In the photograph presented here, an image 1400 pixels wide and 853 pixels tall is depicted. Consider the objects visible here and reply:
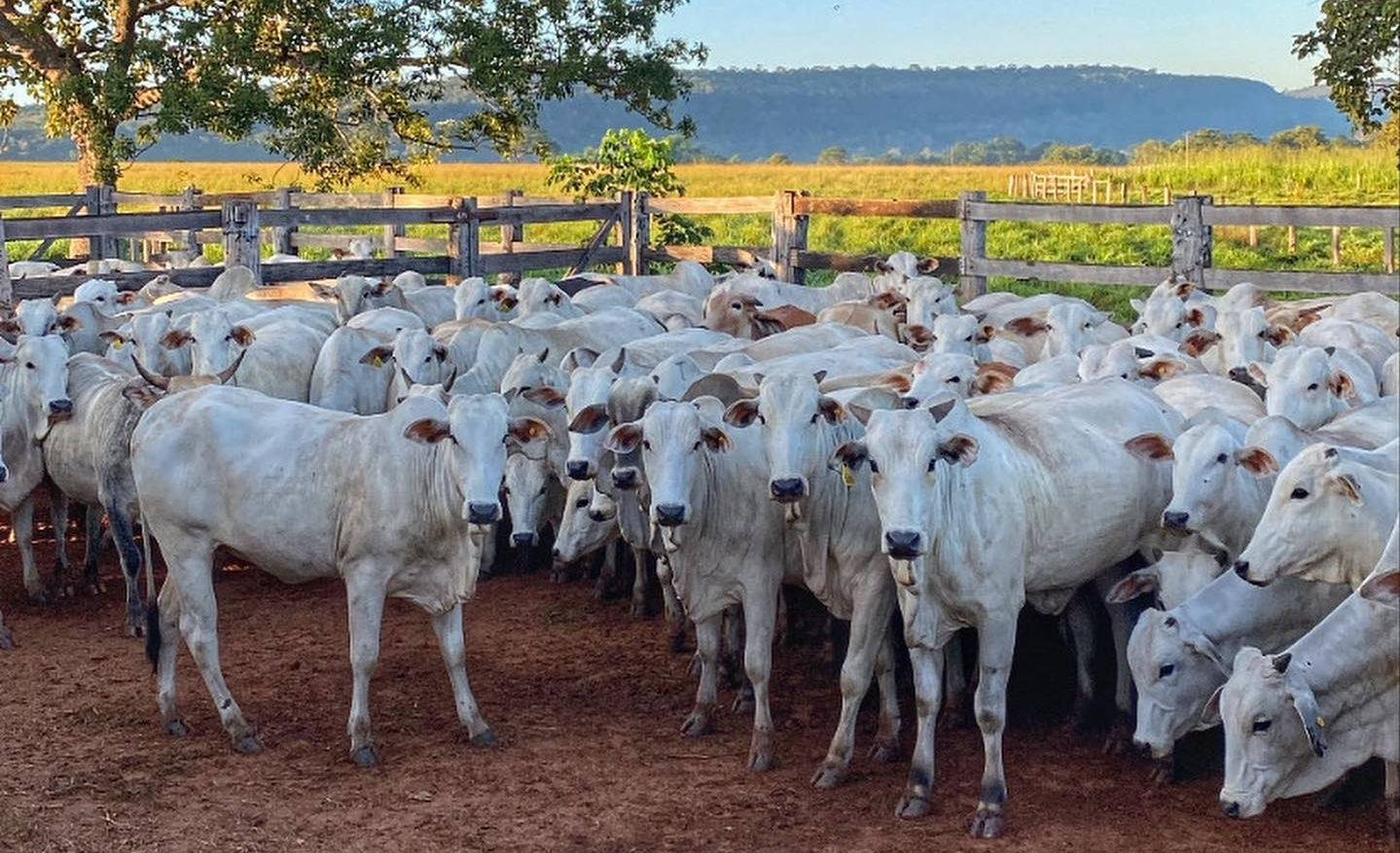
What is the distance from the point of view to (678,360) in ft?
30.1

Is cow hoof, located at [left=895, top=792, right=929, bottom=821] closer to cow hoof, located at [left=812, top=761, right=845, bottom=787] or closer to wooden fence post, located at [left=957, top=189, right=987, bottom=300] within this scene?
cow hoof, located at [left=812, top=761, right=845, bottom=787]

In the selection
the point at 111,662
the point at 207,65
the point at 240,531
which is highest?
the point at 207,65

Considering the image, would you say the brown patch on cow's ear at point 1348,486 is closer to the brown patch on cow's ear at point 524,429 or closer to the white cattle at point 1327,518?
the white cattle at point 1327,518

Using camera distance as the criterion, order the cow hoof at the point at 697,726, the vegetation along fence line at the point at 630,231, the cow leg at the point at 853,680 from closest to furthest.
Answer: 1. the cow leg at the point at 853,680
2. the cow hoof at the point at 697,726
3. the vegetation along fence line at the point at 630,231

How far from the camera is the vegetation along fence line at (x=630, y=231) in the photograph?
13602 millimetres

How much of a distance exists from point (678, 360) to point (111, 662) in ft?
11.5

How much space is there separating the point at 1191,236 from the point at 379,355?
22.6 ft

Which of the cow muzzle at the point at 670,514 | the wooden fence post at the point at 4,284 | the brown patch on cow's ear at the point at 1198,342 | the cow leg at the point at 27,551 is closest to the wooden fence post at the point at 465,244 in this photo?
the wooden fence post at the point at 4,284

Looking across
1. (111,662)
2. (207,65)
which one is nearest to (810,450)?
(111,662)

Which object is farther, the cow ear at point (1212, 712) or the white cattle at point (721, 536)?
the white cattle at point (721, 536)

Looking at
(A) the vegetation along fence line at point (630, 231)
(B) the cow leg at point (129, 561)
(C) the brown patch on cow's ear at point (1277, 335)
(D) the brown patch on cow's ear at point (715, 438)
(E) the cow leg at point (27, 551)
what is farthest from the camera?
(A) the vegetation along fence line at point (630, 231)

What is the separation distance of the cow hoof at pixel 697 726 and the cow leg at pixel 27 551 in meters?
4.71

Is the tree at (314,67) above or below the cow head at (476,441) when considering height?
above

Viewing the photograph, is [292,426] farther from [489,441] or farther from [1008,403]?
[1008,403]
